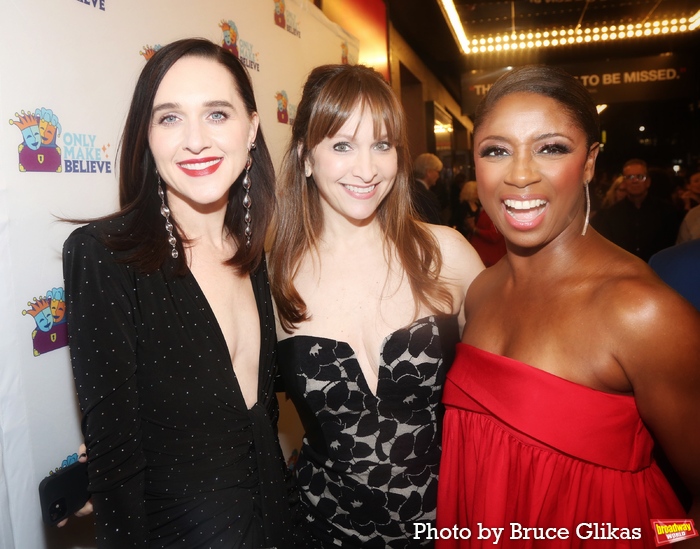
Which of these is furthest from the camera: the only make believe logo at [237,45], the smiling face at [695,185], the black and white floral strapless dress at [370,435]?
the smiling face at [695,185]

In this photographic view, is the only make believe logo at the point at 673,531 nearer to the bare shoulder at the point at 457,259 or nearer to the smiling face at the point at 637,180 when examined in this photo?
the bare shoulder at the point at 457,259

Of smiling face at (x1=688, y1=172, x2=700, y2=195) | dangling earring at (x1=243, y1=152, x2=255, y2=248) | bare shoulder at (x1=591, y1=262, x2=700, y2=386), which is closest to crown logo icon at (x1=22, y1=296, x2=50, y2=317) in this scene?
dangling earring at (x1=243, y1=152, x2=255, y2=248)

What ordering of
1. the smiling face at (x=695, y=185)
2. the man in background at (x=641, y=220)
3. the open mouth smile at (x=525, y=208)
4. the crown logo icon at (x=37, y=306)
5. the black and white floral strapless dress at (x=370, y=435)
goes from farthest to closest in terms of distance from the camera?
the smiling face at (x=695, y=185) → the man in background at (x=641, y=220) → the black and white floral strapless dress at (x=370, y=435) → the crown logo icon at (x=37, y=306) → the open mouth smile at (x=525, y=208)

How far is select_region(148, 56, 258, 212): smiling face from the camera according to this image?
5.27 ft

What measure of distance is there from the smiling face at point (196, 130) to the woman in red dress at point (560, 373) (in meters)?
0.70

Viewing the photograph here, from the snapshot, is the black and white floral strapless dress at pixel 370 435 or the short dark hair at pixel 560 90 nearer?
the short dark hair at pixel 560 90

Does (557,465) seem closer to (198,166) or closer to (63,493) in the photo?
(198,166)

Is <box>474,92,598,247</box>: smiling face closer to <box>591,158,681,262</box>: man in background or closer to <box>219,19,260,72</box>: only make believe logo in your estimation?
<box>219,19,260,72</box>: only make believe logo

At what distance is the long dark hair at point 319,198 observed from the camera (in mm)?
1939

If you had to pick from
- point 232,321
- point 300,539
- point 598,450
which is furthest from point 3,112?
point 598,450

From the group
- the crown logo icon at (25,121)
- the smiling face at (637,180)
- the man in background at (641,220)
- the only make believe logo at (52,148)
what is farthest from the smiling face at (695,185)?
the crown logo icon at (25,121)

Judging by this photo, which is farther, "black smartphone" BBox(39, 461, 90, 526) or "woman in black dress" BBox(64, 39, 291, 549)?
"black smartphone" BBox(39, 461, 90, 526)

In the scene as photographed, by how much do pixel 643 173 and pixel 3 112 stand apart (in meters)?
5.14

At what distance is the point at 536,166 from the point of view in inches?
61.0
